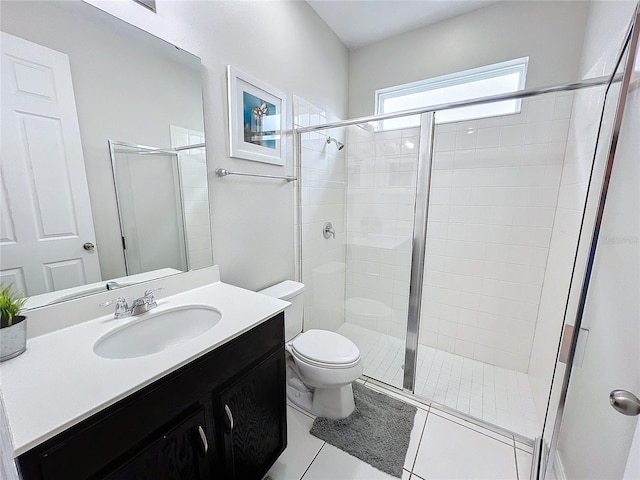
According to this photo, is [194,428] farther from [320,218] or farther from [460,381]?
[460,381]

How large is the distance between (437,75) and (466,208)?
1078 mm

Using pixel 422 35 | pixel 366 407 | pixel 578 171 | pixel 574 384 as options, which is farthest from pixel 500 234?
pixel 422 35

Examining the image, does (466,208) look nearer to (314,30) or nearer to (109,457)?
(314,30)

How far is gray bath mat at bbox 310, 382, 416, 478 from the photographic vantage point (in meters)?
1.36

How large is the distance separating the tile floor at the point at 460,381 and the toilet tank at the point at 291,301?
0.74 m

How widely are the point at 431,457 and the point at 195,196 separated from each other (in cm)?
177

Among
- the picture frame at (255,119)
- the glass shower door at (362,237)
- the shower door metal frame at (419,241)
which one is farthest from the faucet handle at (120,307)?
the shower door metal frame at (419,241)

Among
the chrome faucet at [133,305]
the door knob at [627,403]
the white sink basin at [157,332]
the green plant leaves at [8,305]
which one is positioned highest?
Result: the green plant leaves at [8,305]

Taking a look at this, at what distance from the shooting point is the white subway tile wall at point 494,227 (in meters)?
1.81

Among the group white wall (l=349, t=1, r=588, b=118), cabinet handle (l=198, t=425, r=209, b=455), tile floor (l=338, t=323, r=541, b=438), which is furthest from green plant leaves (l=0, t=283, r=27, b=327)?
white wall (l=349, t=1, r=588, b=118)

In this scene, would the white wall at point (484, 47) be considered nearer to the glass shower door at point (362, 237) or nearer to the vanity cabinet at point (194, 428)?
the glass shower door at point (362, 237)

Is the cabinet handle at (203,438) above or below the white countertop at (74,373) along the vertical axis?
below

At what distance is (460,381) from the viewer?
6.35 ft

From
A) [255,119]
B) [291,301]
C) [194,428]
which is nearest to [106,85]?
[255,119]
